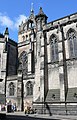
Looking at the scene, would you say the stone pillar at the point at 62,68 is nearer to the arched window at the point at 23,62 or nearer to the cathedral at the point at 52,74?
the cathedral at the point at 52,74

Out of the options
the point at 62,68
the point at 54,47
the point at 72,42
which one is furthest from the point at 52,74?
the point at 72,42

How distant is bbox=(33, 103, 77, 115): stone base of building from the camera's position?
20.8 meters

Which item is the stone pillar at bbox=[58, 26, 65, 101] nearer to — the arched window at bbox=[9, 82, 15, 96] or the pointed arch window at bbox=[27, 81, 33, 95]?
the pointed arch window at bbox=[27, 81, 33, 95]

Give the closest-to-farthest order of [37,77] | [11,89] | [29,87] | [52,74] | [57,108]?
1. [57,108]
2. [52,74]
3. [37,77]
4. [29,87]
5. [11,89]

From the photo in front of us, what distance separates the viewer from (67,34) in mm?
23922

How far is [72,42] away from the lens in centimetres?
2348

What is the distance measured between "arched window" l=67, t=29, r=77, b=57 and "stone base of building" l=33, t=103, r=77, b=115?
631 cm

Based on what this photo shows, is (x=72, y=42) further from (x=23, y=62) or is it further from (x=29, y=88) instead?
(x=23, y=62)

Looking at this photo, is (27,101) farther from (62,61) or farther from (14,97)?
(62,61)

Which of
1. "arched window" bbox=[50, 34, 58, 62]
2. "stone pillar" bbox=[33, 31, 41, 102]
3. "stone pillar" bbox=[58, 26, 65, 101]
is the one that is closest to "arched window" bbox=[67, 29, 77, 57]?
"stone pillar" bbox=[58, 26, 65, 101]

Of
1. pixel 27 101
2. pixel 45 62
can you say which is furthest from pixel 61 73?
pixel 27 101

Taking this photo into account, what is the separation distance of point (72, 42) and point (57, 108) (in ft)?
27.8

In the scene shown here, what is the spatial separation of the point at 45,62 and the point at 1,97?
1236 cm

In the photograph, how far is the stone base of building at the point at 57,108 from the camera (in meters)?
20.8
